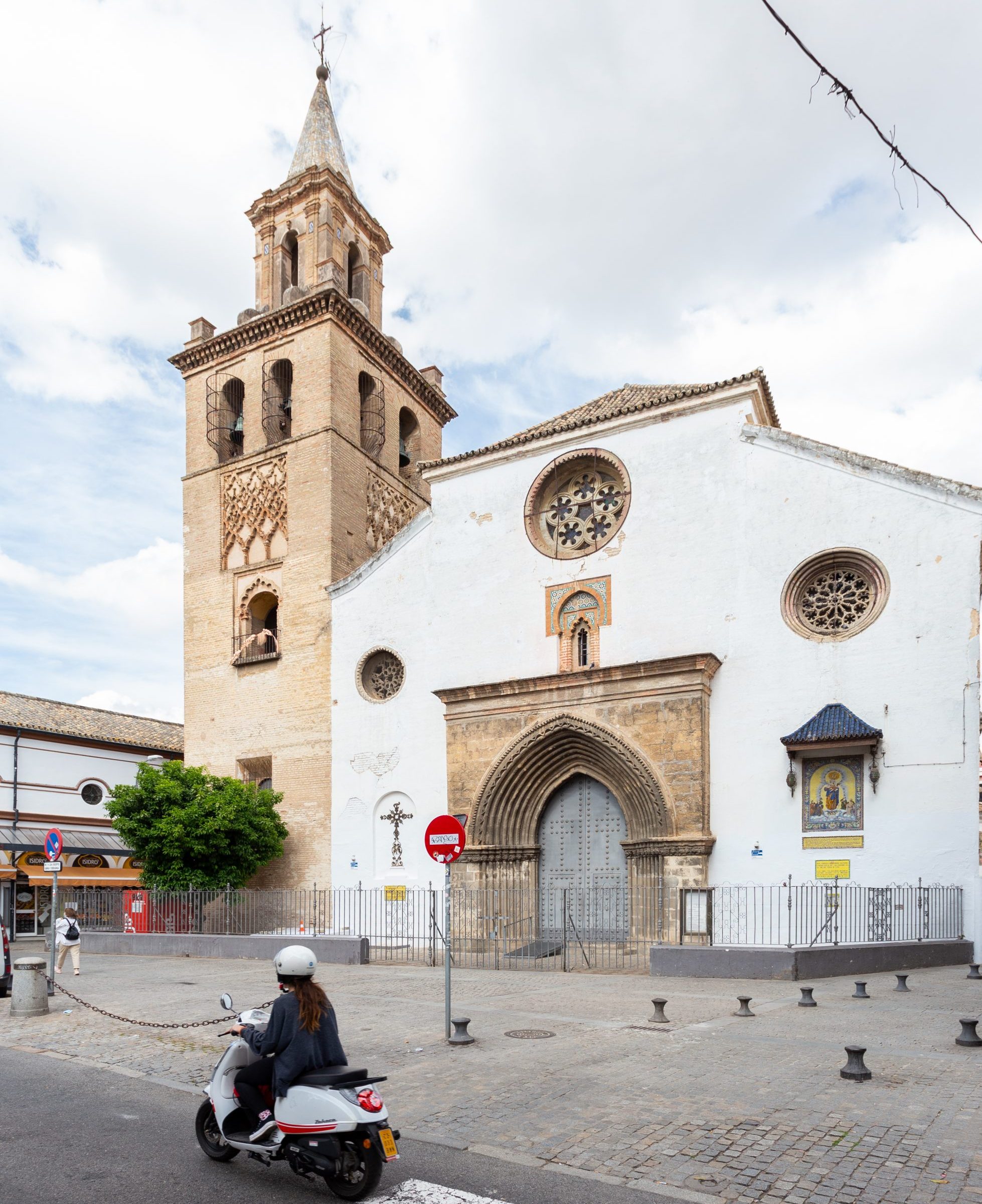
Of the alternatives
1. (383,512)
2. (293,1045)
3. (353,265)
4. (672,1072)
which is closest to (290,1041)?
(293,1045)

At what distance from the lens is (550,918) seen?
2081 centimetres

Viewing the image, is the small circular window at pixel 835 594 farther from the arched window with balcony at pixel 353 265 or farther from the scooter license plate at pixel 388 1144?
the arched window with balcony at pixel 353 265

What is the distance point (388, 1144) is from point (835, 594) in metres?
15.3

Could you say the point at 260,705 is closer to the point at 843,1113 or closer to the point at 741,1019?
the point at 741,1019

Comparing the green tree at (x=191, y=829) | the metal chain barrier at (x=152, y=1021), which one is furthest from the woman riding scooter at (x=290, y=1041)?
the green tree at (x=191, y=829)

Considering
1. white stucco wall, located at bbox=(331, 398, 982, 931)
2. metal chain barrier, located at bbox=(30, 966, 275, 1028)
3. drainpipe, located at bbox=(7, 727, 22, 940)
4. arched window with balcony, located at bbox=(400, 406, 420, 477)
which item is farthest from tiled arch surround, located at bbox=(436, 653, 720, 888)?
drainpipe, located at bbox=(7, 727, 22, 940)

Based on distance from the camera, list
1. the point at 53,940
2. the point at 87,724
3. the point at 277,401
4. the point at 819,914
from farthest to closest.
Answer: the point at 87,724 < the point at 277,401 < the point at 819,914 < the point at 53,940

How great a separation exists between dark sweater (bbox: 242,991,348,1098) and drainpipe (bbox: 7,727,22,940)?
25.7 m

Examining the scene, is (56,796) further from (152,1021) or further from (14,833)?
(152,1021)

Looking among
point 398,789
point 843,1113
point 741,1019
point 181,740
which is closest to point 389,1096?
point 843,1113

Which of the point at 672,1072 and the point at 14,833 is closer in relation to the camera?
the point at 672,1072

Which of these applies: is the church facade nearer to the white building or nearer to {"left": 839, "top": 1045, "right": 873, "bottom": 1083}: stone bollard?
the white building

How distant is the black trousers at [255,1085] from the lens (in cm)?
568

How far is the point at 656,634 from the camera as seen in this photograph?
2000 cm
